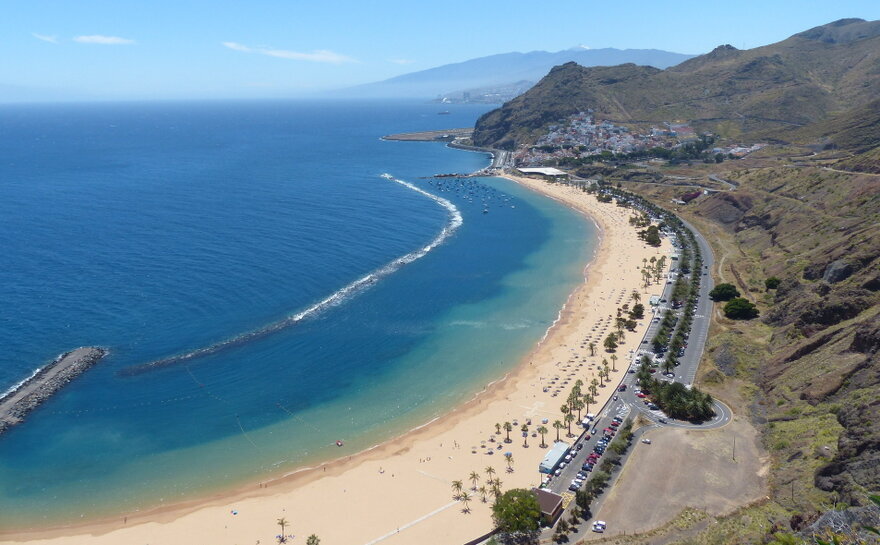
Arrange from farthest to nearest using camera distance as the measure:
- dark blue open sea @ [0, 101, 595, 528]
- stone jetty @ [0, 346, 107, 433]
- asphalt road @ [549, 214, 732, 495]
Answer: stone jetty @ [0, 346, 107, 433]
dark blue open sea @ [0, 101, 595, 528]
asphalt road @ [549, 214, 732, 495]

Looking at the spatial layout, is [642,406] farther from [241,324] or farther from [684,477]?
[241,324]

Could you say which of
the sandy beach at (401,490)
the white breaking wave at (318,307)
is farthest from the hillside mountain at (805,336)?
the white breaking wave at (318,307)

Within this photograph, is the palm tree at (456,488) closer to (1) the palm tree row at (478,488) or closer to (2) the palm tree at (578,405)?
(1) the palm tree row at (478,488)

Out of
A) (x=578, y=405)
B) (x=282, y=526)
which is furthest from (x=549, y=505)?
(x=282, y=526)

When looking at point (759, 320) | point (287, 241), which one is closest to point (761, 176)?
point (759, 320)

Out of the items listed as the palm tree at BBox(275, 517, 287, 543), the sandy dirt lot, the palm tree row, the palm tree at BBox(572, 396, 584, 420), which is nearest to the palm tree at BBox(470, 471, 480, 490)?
the palm tree row

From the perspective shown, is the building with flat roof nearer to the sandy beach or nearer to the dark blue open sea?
the sandy beach
